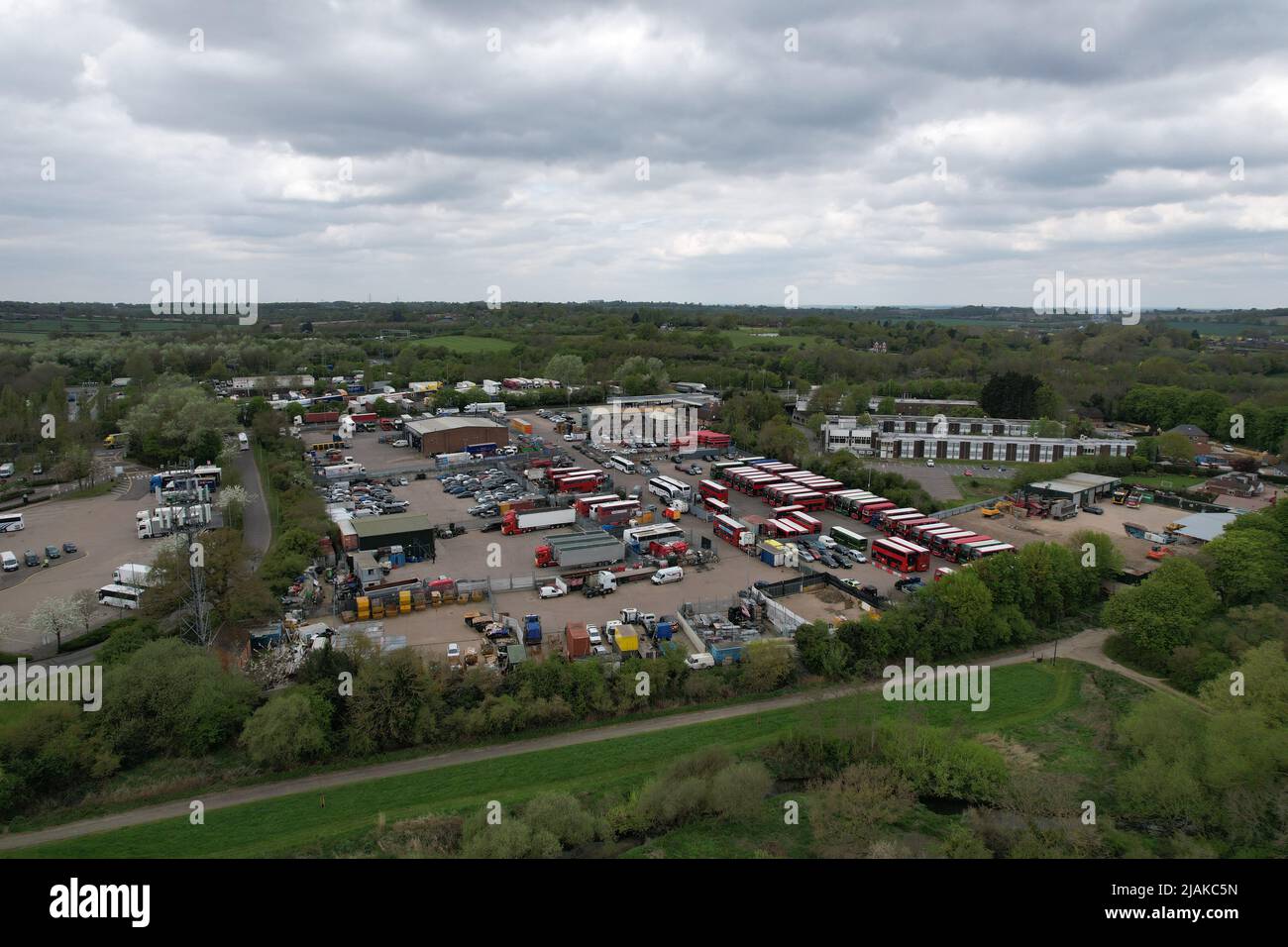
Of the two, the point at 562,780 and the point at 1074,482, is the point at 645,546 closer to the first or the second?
the point at 562,780

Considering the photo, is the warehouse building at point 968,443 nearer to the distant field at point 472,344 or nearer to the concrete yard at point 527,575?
the concrete yard at point 527,575

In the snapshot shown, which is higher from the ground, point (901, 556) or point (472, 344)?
point (472, 344)

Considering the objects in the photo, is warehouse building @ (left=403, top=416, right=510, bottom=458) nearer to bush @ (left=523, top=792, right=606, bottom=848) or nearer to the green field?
the green field

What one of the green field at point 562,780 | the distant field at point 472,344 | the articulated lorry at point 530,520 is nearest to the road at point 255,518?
the articulated lorry at point 530,520

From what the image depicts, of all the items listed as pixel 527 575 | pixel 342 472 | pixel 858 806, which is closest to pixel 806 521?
pixel 527 575

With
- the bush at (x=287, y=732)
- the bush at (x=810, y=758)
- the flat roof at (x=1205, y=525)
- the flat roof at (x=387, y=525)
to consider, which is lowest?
the bush at (x=810, y=758)
